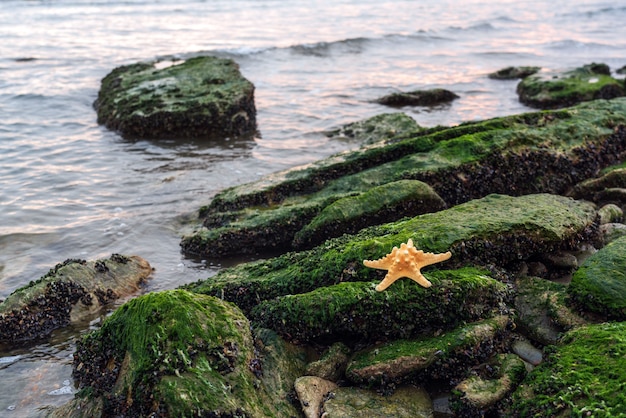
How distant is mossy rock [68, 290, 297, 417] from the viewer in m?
4.15

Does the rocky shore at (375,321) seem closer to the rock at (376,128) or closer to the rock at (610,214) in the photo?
the rock at (610,214)

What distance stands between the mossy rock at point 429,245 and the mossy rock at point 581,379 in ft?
4.05

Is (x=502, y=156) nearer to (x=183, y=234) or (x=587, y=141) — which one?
(x=587, y=141)

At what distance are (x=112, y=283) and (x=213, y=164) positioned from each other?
16.2 feet

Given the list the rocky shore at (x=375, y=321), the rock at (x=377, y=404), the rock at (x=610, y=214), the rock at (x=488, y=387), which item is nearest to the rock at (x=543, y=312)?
the rocky shore at (x=375, y=321)

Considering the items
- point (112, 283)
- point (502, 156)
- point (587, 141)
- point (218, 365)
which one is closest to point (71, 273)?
point (112, 283)

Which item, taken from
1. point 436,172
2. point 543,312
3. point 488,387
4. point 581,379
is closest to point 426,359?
point 488,387

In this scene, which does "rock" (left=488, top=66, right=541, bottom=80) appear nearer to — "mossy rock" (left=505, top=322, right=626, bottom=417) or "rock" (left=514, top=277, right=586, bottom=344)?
"rock" (left=514, top=277, right=586, bottom=344)

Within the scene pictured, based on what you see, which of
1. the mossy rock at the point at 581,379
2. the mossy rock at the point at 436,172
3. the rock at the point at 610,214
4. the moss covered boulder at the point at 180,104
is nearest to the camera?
the mossy rock at the point at 581,379

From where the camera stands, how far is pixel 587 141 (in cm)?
859

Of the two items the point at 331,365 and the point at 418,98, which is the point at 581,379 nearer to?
the point at 331,365

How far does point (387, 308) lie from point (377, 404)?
81cm

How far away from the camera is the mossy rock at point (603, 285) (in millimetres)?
4816

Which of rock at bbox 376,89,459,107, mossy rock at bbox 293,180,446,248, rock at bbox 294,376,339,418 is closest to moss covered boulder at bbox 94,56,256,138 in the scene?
rock at bbox 376,89,459,107
